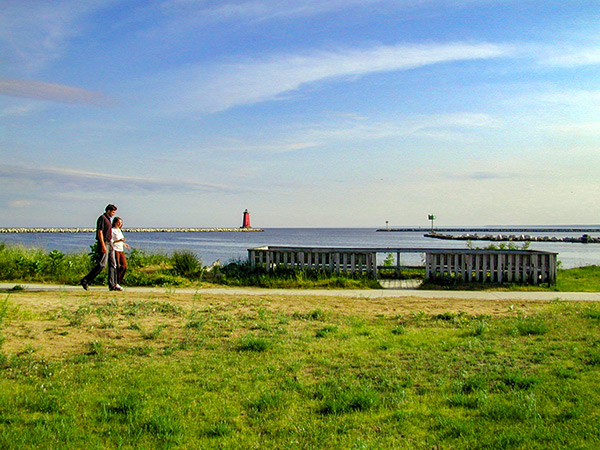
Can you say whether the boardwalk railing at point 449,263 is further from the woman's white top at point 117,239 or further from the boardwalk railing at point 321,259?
the woman's white top at point 117,239

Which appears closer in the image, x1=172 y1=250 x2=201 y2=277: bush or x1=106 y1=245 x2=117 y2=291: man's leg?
x1=106 y1=245 x2=117 y2=291: man's leg

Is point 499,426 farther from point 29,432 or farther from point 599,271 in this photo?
point 599,271

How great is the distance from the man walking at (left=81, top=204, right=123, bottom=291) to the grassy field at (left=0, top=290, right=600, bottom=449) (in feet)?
10.1

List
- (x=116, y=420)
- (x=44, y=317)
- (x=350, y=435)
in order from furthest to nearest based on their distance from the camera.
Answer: (x=44, y=317)
(x=116, y=420)
(x=350, y=435)

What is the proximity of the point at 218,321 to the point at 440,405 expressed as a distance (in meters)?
5.05

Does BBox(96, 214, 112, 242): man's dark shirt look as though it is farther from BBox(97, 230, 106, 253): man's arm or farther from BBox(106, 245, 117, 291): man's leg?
BBox(106, 245, 117, 291): man's leg

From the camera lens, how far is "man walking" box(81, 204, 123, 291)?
43.7ft

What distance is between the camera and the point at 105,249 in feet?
44.0

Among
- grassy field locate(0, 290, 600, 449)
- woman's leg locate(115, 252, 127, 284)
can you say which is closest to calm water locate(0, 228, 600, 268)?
woman's leg locate(115, 252, 127, 284)

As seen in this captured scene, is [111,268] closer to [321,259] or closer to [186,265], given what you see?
[186,265]

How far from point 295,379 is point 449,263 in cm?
1123

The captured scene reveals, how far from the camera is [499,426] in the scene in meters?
4.81

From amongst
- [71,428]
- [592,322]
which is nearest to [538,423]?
[71,428]

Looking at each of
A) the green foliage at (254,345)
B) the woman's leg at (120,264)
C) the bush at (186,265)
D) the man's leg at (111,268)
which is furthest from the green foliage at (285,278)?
the green foliage at (254,345)
